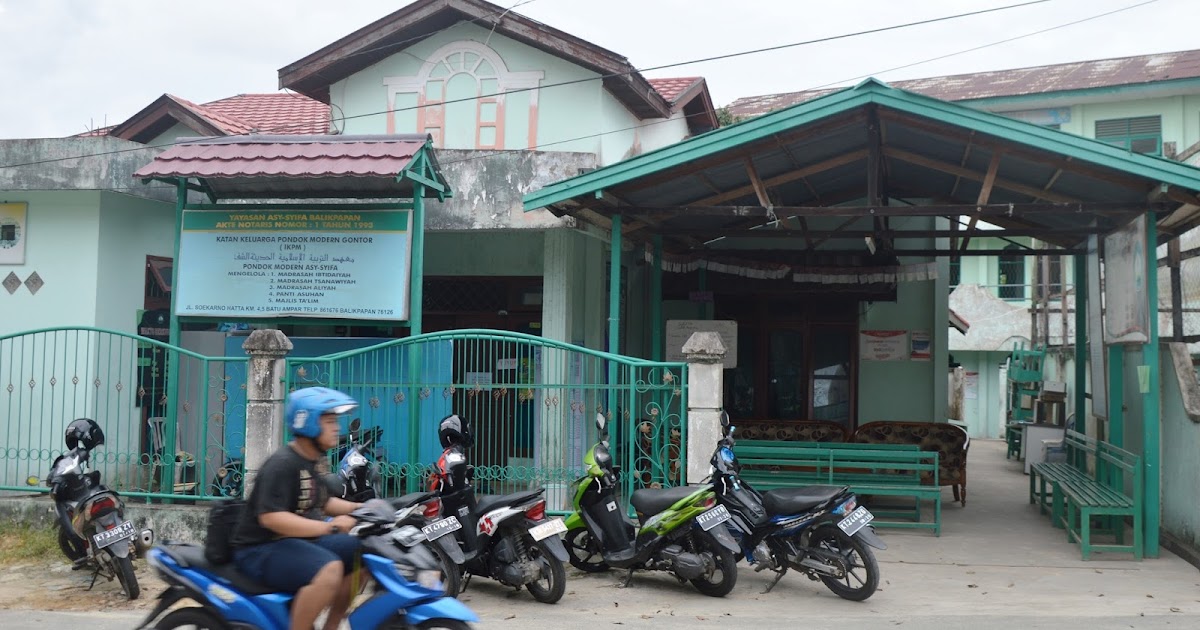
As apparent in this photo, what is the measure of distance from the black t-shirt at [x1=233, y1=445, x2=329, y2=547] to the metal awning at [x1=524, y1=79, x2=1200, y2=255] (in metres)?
5.18

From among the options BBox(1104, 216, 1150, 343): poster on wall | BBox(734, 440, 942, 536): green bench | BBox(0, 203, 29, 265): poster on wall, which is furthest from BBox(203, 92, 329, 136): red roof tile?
BBox(1104, 216, 1150, 343): poster on wall

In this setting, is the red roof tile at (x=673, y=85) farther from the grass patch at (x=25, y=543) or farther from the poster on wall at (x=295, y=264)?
the grass patch at (x=25, y=543)

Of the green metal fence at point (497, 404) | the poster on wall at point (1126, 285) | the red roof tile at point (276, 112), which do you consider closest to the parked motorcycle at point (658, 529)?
the green metal fence at point (497, 404)

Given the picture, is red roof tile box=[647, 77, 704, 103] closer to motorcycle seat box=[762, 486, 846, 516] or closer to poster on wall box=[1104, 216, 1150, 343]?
poster on wall box=[1104, 216, 1150, 343]

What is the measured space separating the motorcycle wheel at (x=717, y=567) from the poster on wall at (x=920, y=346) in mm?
7947

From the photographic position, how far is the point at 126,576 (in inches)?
288

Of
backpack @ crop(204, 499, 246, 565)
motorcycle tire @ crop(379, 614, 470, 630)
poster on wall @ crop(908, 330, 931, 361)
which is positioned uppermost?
poster on wall @ crop(908, 330, 931, 361)

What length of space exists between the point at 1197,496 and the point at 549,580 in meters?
5.77

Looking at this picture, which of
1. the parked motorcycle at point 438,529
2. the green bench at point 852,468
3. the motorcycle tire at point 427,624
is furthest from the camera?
the green bench at point 852,468

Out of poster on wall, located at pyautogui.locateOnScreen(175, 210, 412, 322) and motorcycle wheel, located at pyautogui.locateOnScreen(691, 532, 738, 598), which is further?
poster on wall, located at pyautogui.locateOnScreen(175, 210, 412, 322)

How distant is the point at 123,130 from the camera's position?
16.1 meters

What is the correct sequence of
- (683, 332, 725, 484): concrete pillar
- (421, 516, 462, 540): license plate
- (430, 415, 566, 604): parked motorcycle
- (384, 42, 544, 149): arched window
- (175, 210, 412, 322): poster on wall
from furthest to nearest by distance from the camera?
1. (384, 42, 544, 149): arched window
2. (175, 210, 412, 322): poster on wall
3. (683, 332, 725, 484): concrete pillar
4. (430, 415, 566, 604): parked motorcycle
5. (421, 516, 462, 540): license plate

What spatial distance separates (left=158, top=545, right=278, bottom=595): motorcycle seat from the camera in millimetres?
4691

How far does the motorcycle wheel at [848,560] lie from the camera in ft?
24.2
